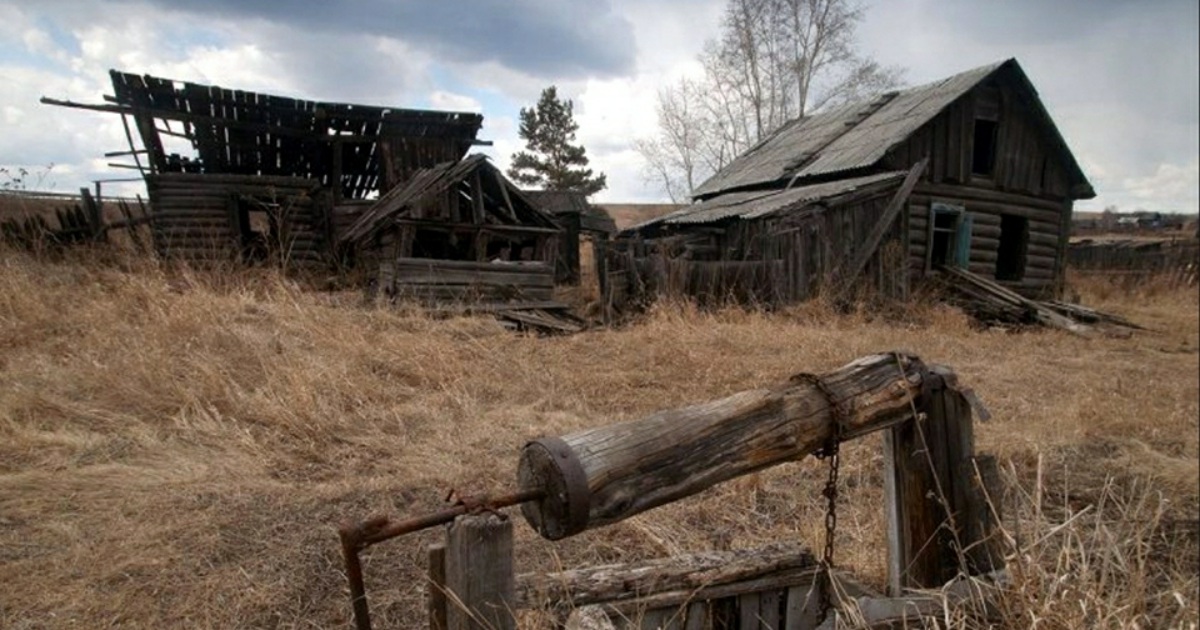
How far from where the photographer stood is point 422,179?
1229 cm

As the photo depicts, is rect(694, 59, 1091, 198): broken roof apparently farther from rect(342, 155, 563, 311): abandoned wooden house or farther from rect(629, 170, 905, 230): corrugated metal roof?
rect(342, 155, 563, 311): abandoned wooden house

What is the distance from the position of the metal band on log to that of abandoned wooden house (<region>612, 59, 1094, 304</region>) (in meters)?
9.04

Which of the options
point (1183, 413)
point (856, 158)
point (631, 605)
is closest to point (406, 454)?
point (631, 605)

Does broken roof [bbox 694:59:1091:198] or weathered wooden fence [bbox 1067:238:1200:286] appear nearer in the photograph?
broken roof [bbox 694:59:1091:198]

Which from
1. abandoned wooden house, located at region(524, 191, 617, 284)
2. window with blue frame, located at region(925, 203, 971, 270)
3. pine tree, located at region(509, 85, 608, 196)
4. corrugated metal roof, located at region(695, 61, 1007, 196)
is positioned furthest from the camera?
pine tree, located at region(509, 85, 608, 196)

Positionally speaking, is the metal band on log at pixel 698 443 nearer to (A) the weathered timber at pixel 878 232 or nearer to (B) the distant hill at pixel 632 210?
(A) the weathered timber at pixel 878 232

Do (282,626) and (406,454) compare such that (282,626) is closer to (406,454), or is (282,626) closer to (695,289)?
(406,454)

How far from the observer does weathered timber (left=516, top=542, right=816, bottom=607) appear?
2.41 meters

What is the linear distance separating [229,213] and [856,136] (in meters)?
14.6

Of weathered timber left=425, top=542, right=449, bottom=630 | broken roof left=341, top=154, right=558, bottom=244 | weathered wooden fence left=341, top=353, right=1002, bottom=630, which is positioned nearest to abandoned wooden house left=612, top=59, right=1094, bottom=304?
broken roof left=341, top=154, right=558, bottom=244

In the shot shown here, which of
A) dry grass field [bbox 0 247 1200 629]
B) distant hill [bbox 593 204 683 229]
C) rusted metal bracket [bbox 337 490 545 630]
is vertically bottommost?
dry grass field [bbox 0 247 1200 629]

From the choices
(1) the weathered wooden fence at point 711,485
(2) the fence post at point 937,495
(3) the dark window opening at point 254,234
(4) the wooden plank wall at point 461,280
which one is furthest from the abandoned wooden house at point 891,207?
(2) the fence post at point 937,495

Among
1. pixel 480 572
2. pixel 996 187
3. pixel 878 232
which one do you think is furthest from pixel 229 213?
pixel 996 187

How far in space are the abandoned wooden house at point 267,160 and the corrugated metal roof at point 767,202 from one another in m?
5.97
